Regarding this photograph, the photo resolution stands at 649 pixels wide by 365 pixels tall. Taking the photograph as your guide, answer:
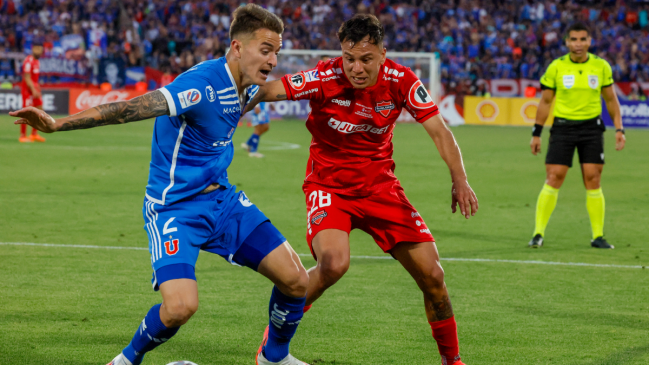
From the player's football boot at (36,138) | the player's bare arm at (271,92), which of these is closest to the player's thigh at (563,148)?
the player's bare arm at (271,92)

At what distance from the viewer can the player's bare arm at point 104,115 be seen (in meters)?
3.53

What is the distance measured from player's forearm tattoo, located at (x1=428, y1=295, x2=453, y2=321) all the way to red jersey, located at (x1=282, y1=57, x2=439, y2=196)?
31.4 inches

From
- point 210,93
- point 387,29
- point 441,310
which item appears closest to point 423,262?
point 441,310

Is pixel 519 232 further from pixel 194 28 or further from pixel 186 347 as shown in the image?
pixel 194 28

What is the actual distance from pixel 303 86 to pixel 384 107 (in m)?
0.50

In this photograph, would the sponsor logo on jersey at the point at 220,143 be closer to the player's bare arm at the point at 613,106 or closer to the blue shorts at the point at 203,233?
the blue shorts at the point at 203,233

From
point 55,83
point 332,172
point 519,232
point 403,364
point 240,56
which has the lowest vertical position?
point 55,83

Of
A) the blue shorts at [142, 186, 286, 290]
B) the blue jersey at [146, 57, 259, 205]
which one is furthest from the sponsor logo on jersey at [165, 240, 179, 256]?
the blue jersey at [146, 57, 259, 205]

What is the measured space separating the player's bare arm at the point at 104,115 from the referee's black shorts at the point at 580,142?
5466 millimetres

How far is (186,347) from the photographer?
4773 mm

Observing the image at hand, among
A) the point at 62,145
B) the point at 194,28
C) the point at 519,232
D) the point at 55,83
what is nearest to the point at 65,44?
the point at 55,83

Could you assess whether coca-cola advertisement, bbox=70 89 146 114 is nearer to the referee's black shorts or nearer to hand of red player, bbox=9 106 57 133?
the referee's black shorts

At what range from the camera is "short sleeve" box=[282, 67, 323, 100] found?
4.65 meters

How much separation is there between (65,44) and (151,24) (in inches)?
178
